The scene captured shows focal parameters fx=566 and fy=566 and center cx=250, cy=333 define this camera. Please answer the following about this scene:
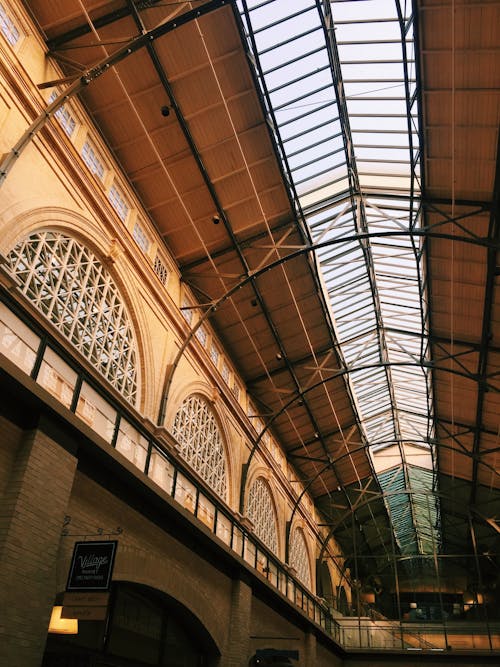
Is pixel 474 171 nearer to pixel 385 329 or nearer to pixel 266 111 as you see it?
pixel 266 111

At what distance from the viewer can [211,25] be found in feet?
58.0

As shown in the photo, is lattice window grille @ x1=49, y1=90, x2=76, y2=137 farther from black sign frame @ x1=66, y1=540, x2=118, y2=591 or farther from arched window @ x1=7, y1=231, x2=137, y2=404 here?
black sign frame @ x1=66, y1=540, x2=118, y2=591

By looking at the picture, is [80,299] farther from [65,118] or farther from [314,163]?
[314,163]

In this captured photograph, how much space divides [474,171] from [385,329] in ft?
42.7

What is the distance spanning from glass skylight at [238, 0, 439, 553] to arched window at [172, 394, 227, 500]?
892cm

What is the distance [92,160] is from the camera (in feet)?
62.1

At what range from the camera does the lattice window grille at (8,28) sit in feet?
49.2

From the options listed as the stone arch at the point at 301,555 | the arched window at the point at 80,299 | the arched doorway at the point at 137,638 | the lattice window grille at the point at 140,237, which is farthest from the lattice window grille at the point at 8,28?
the stone arch at the point at 301,555

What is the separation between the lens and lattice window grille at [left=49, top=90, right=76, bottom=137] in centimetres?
A: 1683

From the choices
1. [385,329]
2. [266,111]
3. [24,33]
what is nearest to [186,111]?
[266,111]

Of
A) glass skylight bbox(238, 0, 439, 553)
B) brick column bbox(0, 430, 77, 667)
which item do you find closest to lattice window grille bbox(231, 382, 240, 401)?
glass skylight bbox(238, 0, 439, 553)

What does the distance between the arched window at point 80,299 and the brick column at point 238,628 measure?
7.80 metres

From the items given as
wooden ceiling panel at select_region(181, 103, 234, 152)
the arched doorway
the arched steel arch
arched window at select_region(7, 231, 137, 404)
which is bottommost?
the arched doorway

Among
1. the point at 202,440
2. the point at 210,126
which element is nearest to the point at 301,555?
the point at 202,440
